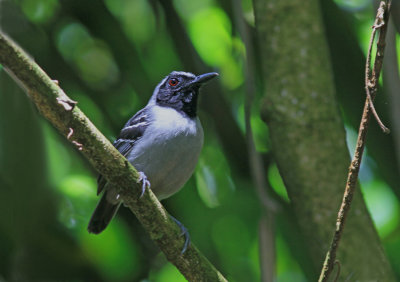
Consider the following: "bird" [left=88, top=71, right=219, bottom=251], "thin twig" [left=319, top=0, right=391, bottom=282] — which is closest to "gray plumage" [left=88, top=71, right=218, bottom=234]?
"bird" [left=88, top=71, right=219, bottom=251]

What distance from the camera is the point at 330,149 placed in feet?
12.9

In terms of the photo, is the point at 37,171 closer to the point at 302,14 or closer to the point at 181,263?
the point at 181,263

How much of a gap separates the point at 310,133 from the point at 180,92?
122 centimetres

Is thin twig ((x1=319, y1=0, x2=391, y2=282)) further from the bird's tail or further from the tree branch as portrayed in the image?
the bird's tail

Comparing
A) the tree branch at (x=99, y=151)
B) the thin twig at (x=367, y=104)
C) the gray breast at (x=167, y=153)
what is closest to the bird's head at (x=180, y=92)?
the gray breast at (x=167, y=153)

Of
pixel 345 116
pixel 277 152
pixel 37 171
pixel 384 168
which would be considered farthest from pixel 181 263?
pixel 345 116

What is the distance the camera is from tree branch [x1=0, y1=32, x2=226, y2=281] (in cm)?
243

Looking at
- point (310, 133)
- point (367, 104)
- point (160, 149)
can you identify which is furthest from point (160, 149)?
point (367, 104)

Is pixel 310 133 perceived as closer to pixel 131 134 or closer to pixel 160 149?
pixel 160 149

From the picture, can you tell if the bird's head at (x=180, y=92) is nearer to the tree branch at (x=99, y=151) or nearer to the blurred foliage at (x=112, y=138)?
the blurred foliage at (x=112, y=138)

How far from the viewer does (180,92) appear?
4.69 metres

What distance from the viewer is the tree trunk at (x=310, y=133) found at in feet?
12.4

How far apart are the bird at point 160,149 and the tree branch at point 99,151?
88 centimetres

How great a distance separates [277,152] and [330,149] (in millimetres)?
360
